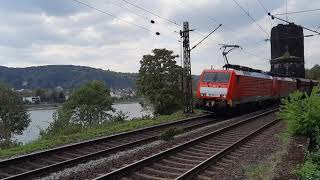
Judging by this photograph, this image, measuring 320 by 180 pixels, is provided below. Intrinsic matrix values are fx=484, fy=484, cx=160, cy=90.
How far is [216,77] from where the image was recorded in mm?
28953

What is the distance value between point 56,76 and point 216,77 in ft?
542

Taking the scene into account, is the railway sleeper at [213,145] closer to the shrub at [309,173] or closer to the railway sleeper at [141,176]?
A: the railway sleeper at [141,176]

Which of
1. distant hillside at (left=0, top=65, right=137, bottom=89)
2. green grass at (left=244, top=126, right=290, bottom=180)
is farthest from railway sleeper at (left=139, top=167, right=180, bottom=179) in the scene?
distant hillside at (left=0, top=65, right=137, bottom=89)

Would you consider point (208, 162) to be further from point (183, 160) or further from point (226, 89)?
point (226, 89)

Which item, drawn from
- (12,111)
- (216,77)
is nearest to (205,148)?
(216,77)

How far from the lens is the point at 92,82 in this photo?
75938mm

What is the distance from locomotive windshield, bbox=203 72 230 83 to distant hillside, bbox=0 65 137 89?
436ft

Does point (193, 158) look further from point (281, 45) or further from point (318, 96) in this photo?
point (281, 45)

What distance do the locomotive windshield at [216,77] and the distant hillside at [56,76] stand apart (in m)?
133

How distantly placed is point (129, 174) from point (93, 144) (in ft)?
16.8

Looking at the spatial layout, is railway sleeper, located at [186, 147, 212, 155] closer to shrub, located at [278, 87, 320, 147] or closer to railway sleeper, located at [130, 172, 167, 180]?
shrub, located at [278, 87, 320, 147]

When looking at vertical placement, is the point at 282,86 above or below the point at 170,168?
above

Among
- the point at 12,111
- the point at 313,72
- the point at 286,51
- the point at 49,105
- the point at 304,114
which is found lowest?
the point at 12,111

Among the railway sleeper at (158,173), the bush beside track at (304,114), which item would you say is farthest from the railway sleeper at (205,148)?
the railway sleeper at (158,173)
